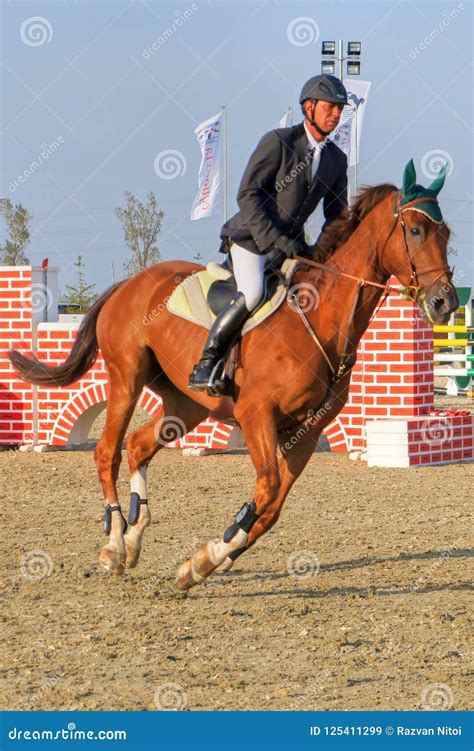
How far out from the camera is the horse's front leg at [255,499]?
6.28m

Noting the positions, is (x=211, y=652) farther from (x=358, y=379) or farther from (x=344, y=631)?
(x=358, y=379)

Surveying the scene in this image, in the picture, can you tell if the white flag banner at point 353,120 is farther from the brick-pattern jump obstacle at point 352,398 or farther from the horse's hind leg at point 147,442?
the horse's hind leg at point 147,442

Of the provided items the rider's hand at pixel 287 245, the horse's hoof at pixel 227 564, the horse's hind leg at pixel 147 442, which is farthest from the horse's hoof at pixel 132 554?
the rider's hand at pixel 287 245

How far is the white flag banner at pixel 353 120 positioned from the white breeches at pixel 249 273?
18258 mm

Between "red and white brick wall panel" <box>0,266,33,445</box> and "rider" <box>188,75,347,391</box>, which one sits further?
"red and white brick wall panel" <box>0,266,33,445</box>

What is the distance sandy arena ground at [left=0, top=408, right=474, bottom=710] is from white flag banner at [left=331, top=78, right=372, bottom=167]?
1484 centimetres

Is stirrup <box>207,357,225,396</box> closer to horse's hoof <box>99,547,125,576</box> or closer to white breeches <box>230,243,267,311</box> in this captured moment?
white breeches <box>230,243,267,311</box>

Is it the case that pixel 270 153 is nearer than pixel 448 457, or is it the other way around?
pixel 270 153

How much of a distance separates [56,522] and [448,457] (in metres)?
5.30

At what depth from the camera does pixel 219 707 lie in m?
4.49

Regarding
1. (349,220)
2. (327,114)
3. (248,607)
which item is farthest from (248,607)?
(327,114)

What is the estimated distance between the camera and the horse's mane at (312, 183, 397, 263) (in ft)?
21.8

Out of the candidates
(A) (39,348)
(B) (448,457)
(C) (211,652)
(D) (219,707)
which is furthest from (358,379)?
(D) (219,707)

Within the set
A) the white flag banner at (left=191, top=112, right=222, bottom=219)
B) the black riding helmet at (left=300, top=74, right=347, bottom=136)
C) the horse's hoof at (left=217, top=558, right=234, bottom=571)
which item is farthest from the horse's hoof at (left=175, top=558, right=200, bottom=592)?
the white flag banner at (left=191, top=112, right=222, bottom=219)
